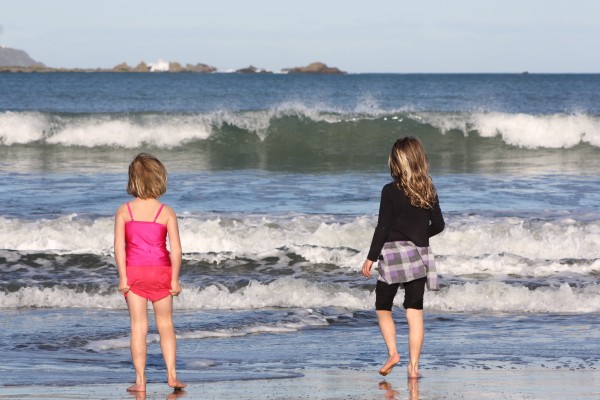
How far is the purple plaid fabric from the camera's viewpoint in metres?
5.95

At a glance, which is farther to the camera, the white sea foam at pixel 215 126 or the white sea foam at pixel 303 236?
the white sea foam at pixel 215 126

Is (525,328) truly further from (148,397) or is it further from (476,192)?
(476,192)

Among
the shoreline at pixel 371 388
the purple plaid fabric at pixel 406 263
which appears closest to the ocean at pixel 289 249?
the shoreline at pixel 371 388

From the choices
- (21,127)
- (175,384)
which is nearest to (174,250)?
(175,384)

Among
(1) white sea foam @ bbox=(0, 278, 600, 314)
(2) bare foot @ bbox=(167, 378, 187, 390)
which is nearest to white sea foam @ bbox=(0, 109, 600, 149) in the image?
(1) white sea foam @ bbox=(0, 278, 600, 314)

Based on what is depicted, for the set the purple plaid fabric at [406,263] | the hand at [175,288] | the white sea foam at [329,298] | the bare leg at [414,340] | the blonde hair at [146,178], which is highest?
the blonde hair at [146,178]

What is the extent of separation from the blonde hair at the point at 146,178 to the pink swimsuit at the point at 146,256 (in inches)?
4.0

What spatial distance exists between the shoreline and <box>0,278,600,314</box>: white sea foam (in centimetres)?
275

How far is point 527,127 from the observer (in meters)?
26.1

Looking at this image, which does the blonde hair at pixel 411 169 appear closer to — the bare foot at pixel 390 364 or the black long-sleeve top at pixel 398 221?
the black long-sleeve top at pixel 398 221

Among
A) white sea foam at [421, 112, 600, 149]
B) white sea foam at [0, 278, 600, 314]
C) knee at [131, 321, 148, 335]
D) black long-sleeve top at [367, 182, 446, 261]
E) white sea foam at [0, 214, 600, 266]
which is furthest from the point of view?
white sea foam at [421, 112, 600, 149]

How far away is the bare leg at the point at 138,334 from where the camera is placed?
5.63 meters

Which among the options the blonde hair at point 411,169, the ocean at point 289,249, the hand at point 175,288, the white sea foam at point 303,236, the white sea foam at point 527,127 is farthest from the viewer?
the white sea foam at point 527,127

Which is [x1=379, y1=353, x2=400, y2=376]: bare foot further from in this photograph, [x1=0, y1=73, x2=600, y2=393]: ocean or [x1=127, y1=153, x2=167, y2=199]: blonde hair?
[x1=127, y1=153, x2=167, y2=199]: blonde hair
